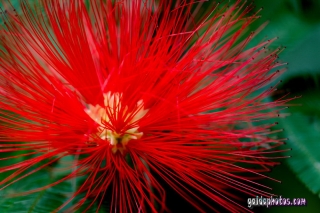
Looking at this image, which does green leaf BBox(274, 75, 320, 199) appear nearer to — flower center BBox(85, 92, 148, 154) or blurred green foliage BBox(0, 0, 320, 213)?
blurred green foliage BBox(0, 0, 320, 213)

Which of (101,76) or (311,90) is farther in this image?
(311,90)

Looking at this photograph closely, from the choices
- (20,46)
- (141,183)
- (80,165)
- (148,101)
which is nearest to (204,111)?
(148,101)

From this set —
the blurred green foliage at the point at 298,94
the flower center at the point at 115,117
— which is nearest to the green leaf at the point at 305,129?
the blurred green foliage at the point at 298,94

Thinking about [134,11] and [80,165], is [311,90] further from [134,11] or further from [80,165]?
[80,165]

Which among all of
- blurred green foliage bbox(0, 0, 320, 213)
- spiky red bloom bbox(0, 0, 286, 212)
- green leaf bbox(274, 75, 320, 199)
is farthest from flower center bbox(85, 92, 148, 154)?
green leaf bbox(274, 75, 320, 199)

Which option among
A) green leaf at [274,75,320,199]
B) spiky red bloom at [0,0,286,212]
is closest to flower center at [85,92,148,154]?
spiky red bloom at [0,0,286,212]

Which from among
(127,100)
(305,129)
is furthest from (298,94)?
(127,100)

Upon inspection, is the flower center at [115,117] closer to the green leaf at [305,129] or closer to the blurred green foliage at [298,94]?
the blurred green foliage at [298,94]
